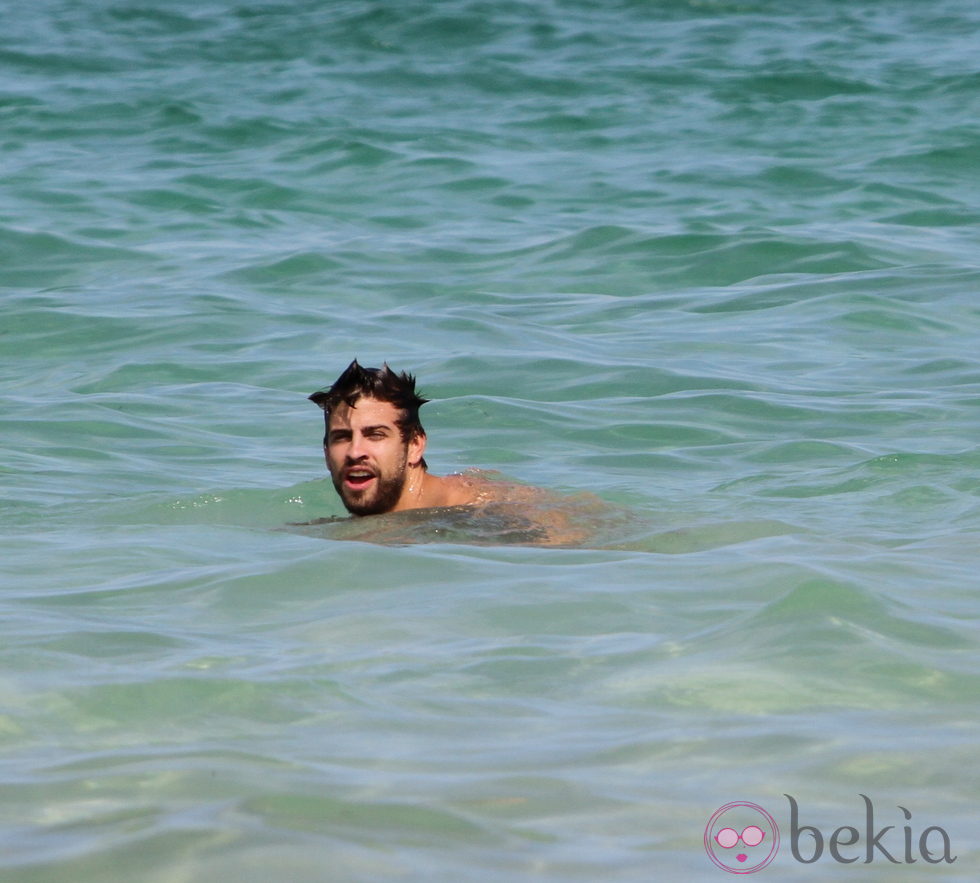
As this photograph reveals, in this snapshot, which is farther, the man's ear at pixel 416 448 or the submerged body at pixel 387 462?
the man's ear at pixel 416 448

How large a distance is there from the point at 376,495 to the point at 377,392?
45cm

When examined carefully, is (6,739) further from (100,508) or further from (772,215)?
(772,215)

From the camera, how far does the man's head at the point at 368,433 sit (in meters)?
7.21

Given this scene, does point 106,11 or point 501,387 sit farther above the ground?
point 106,11

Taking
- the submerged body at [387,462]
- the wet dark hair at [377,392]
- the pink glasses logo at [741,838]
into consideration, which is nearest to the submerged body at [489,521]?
the submerged body at [387,462]

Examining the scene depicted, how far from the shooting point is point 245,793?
387cm

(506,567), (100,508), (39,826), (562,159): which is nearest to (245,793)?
(39,826)

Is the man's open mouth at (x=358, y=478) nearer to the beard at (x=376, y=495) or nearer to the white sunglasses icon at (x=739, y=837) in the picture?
the beard at (x=376, y=495)

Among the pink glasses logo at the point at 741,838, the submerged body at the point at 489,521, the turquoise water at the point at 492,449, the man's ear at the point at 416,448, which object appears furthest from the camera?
the man's ear at the point at 416,448

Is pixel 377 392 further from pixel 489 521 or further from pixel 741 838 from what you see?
pixel 741 838

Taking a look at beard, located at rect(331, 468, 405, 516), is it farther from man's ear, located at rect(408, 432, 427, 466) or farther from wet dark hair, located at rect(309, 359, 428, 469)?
wet dark hair, located at rect(309, 359, 428, 469)

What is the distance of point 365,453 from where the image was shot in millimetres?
7234

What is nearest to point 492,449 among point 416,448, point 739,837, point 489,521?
point 416,448

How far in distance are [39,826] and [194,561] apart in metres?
2.54
